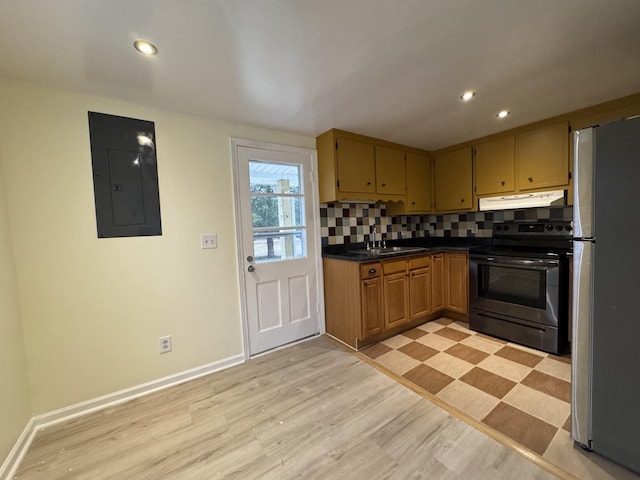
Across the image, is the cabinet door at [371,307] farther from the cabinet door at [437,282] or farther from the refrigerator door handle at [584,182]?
the refrigerator door handle at [584,182]

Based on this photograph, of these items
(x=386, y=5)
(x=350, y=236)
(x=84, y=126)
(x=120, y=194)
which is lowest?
(x=350, y=236)

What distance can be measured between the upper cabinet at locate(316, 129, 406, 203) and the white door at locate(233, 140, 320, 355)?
0.57 feet

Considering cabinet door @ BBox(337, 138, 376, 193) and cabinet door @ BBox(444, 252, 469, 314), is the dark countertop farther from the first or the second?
cabinet door @ BBox(337, 138, 376, 193)

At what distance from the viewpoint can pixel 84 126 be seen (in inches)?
68.5

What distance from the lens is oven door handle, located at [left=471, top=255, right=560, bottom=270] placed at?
88.5 inches

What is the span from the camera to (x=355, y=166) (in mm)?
2713

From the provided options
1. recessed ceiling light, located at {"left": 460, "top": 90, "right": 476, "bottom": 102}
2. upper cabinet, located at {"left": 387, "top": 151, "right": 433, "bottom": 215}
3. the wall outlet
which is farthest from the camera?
upper cabinet, located at {"left": 387, "top": 151, "right": 433, "bottom": 215}

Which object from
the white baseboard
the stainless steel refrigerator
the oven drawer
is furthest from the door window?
the stainless steel refrigerator

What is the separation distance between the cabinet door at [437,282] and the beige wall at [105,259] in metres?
2.18

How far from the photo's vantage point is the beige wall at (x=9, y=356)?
4.53 ft

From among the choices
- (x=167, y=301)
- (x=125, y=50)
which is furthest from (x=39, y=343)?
(x=125, y=50)

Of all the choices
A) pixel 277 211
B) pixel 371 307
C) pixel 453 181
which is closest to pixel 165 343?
pixel 277 211

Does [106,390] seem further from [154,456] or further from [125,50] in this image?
[125,50]

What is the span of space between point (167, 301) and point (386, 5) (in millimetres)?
2315
